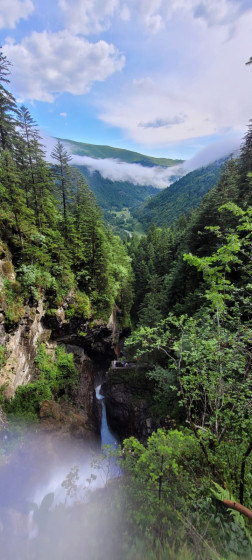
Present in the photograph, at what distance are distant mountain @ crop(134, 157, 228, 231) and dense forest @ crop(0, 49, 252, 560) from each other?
126342 millimetres

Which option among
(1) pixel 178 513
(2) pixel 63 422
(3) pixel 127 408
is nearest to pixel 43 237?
(2) pixel 63 422

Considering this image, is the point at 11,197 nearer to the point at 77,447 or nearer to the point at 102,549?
the point at 102,549

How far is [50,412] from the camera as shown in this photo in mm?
12750

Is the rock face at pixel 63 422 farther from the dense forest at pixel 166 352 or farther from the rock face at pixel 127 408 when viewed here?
the rock face at pixel 127 408

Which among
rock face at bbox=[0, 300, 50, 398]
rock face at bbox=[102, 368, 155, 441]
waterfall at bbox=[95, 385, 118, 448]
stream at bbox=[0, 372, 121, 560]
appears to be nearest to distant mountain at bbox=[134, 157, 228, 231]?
waterfall at bbox=[95, 385, 118, 448]

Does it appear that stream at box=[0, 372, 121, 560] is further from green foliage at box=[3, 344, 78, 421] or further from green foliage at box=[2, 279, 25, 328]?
green foliage at box=[2, 279, 25, 328]

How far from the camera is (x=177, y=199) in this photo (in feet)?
556

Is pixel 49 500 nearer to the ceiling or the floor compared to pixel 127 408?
nearer to the ceiling

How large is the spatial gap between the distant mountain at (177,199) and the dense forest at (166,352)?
126342 mm

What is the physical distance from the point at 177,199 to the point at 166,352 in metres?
181

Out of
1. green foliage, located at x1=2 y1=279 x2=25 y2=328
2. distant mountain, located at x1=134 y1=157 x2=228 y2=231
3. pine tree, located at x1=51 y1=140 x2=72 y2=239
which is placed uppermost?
distant mountain, located at x1=134 y1=157 x2=228 y2=231

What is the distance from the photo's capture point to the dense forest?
398 cm

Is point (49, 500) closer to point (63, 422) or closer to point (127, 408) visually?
point (63, 422)

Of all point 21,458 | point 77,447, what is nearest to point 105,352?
point 77,447
